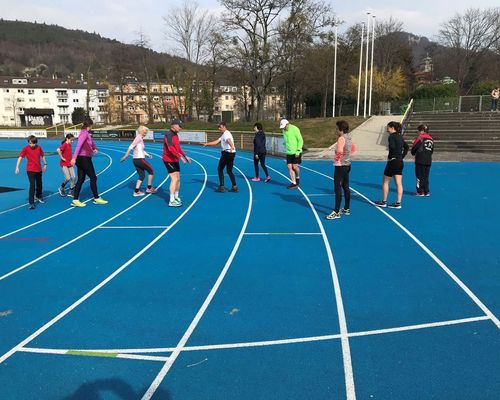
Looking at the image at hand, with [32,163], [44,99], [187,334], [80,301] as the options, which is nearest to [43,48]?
[44,99]

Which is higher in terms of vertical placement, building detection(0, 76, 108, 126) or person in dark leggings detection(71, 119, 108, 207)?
building detection(0, 76, 108, 126)

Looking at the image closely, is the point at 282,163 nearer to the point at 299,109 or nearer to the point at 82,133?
the point at 82,133

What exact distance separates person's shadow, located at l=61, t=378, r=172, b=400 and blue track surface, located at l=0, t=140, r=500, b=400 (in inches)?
0.4

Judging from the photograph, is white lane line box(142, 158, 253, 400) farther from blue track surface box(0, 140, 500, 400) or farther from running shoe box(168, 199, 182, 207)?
running shoe box(168, 199, 182, 207)

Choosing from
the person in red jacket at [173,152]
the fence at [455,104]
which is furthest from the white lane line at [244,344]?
the fence at [455,104]

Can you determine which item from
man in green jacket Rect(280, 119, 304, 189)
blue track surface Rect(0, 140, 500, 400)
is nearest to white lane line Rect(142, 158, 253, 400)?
blue track surface Rect(0, 140, 500, 400)

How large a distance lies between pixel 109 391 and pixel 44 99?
117045 mm

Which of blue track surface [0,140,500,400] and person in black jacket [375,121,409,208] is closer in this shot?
blue track surface [0,140,500,400]

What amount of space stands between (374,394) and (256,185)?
9.63m

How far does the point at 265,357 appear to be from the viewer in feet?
10.8

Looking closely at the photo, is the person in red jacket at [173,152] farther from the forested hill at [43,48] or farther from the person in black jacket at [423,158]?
the forested hill at [43,48]

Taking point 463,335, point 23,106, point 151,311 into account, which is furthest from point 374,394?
point 23,106

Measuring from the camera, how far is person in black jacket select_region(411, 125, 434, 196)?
9.81 metres

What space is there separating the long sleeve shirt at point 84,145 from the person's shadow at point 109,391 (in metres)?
6.99
